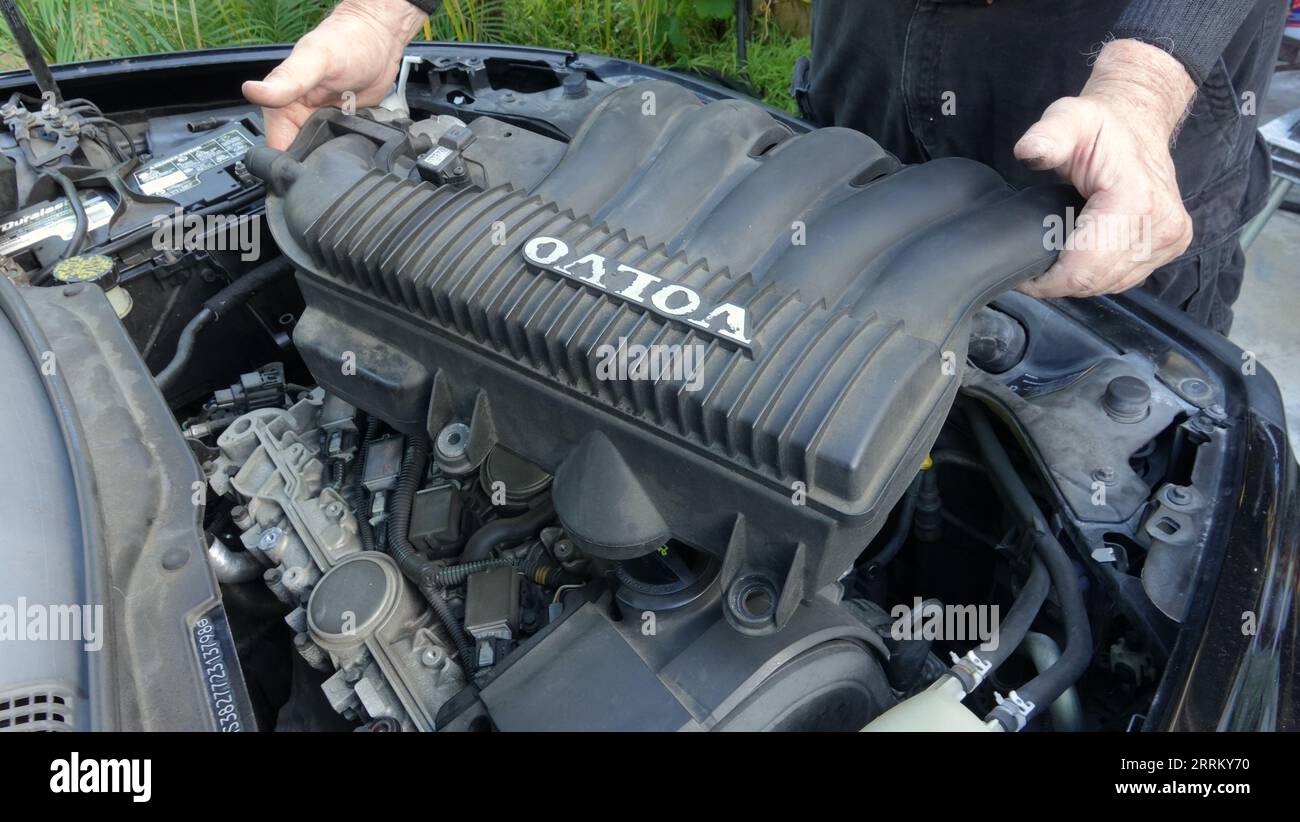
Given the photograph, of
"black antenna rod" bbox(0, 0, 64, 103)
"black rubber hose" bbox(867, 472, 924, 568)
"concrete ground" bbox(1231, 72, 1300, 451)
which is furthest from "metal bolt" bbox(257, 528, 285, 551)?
"concrete ground" bbox(1231, 72, 1300, 451)

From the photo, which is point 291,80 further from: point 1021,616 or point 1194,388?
point 1194,388

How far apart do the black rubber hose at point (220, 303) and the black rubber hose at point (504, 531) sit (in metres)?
0.73

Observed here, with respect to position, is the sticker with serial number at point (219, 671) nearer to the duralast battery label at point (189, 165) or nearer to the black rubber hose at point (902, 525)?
the black rubber hose at point (902, 525)

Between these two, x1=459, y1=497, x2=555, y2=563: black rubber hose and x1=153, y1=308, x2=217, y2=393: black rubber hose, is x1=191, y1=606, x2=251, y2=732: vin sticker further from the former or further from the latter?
x1=153, y1=308, x2=217, y2=393: black rubber hose

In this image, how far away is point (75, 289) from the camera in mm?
→ 1457

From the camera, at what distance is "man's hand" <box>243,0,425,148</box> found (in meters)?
1.70

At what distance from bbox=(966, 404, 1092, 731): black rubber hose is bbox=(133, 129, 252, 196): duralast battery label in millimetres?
1699

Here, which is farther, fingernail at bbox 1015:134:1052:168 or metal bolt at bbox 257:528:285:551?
metal bolt at bbox 257:528:285:551

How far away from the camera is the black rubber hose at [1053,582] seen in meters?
1.09

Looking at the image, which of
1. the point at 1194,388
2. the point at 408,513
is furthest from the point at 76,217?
the point at 1194,388

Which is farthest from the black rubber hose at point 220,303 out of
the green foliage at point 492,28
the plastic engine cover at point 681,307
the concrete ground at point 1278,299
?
the concrete ground at point 1278,299
